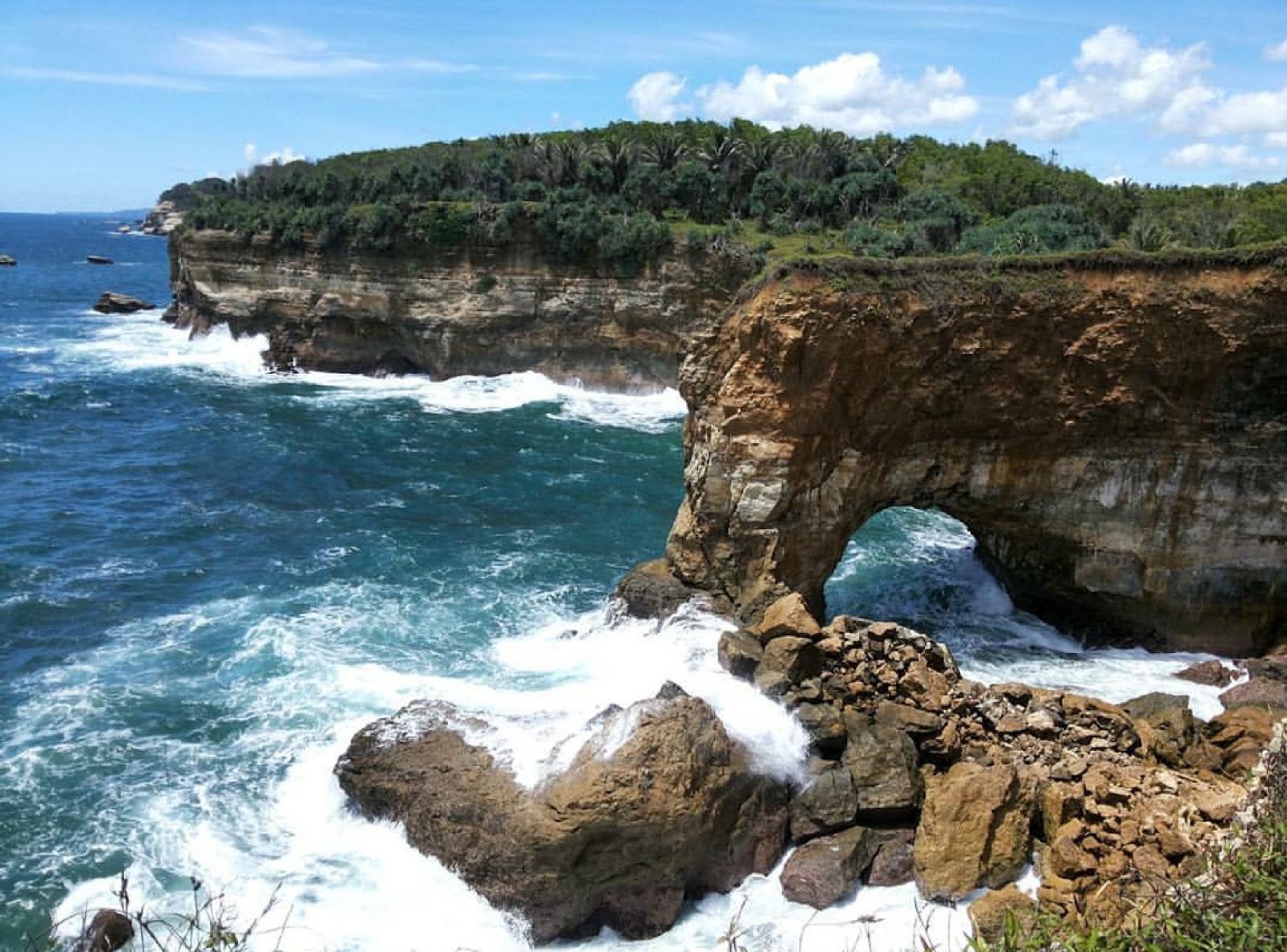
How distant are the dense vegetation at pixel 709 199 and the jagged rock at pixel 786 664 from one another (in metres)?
26.0

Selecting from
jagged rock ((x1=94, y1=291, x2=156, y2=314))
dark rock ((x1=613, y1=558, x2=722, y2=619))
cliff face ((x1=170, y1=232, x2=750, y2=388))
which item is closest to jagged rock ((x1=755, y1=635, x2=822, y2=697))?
dark rock ((x1=613, y1=558, x2=722, y2=619))

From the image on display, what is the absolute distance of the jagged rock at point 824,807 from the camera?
669 inches

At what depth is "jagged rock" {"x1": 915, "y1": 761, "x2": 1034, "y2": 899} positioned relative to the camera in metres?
15.7

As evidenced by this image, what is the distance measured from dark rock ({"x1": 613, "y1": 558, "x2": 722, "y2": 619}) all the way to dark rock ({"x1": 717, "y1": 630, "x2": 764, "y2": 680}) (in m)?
3.56

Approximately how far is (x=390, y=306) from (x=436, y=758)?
142 feet

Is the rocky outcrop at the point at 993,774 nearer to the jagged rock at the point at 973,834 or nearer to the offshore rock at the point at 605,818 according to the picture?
the jagged rock at the point at 973,834

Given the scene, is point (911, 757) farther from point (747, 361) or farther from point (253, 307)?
point (253, 307)

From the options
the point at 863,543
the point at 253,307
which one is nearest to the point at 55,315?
the point at 253,307

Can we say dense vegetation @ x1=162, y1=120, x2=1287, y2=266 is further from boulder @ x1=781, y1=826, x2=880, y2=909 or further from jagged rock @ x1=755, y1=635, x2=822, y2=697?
boulder @ x1=781, y1=826, x2=880, y2=909

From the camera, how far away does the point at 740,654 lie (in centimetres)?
2006

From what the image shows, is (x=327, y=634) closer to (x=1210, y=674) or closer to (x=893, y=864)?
(x=893, y=864)

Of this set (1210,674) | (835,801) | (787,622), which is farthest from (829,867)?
(1210,674)

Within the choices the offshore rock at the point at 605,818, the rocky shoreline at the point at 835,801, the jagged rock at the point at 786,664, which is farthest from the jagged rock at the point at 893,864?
the jagged rock at the point at 786,664

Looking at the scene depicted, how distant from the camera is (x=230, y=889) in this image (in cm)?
1599
